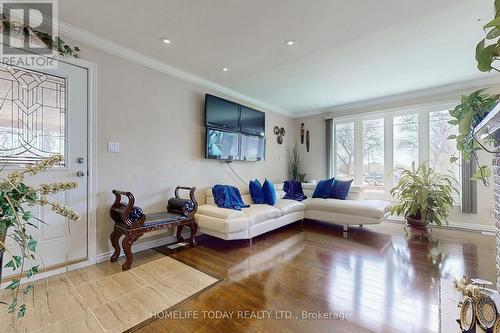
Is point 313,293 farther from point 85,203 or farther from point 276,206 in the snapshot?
point 85,203

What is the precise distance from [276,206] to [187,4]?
2.90 m

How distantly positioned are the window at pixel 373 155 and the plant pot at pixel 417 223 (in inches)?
50.8

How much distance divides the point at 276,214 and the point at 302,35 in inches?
95.3

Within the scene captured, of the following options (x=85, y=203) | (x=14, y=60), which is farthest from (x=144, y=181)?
(x=14, y=60)

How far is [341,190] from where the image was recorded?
14.1ft

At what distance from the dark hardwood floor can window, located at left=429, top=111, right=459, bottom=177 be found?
4.02ft

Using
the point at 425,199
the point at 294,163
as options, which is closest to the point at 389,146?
the point at 425,199

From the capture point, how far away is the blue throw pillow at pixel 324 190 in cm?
440

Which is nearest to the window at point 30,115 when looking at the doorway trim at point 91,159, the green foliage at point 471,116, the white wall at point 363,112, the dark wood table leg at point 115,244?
the doorway trim at point 91,159

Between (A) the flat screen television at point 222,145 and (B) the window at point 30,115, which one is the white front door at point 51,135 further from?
(A) the flat screen television at point 222,145

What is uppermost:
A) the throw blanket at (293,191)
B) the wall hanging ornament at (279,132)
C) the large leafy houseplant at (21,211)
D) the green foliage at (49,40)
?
the green foliage at (49,40)

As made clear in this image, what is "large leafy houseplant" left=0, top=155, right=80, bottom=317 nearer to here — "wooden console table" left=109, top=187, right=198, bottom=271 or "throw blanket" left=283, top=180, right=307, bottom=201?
"wooden console table" left=109, top=187, right=198, bottom=271

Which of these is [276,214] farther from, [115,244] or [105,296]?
[105,296]

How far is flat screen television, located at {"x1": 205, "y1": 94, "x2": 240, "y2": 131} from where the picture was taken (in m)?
3.54
